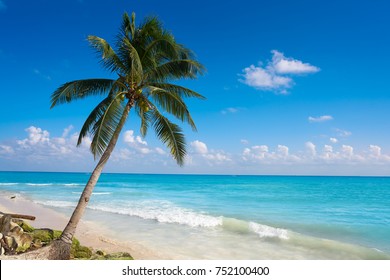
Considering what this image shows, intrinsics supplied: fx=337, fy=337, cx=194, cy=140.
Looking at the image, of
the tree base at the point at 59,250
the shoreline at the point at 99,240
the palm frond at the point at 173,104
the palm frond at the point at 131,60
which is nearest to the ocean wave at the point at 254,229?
the shoreline at the point at 99,240

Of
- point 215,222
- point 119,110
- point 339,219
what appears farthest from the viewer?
point 339,219

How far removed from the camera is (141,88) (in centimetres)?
1012

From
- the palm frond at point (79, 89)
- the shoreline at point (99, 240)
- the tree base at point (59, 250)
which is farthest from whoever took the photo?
the shoreline at point (99, 240)

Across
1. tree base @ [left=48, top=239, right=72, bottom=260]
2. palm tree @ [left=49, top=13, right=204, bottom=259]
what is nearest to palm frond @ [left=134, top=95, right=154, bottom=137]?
palm tree @ [left=49, top=13, right=204, bottom=259]

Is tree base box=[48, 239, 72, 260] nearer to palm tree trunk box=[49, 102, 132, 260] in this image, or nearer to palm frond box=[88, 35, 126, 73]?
palm tree trunk box=[49, 102, 132, 260]

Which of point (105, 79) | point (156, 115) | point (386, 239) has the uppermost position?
point (105, 79)

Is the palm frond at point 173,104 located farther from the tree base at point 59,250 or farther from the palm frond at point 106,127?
the tree base at point 59,250

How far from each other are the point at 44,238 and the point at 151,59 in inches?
247

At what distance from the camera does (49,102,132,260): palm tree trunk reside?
8.55m

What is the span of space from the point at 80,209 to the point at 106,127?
2409mm

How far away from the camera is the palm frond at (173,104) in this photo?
1013 cm
